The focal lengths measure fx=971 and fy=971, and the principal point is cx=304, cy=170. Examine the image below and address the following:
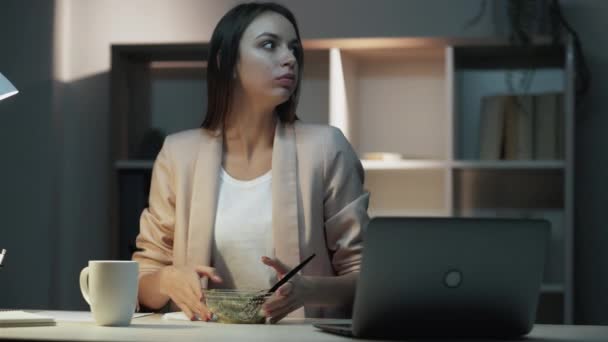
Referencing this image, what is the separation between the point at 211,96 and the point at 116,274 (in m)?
0.80

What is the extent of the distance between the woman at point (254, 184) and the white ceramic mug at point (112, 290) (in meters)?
0.41

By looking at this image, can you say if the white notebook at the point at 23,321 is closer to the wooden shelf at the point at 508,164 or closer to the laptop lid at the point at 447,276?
the laptop lid at the point at 447,276

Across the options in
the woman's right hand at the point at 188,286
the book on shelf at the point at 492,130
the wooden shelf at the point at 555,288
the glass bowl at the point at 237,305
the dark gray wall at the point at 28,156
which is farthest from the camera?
the dark gray wall at the point at 28,156

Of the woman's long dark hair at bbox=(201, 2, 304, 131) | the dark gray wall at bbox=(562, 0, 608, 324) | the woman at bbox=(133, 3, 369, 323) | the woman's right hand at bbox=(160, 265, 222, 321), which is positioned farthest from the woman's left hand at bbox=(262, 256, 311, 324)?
the dark gray wall at bbox=(562, 0, 608, 324)

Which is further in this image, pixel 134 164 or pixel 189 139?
pixel 134 164

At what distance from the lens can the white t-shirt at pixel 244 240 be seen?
2.32m

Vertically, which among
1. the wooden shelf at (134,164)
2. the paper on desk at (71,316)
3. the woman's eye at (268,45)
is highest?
the woman's eye at (268,45)

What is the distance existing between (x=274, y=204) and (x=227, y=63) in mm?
391

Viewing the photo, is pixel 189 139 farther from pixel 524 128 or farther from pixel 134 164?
pixel 524 128

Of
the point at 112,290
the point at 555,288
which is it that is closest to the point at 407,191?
the point at 555,288

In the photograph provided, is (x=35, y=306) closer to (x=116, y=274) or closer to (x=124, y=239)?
(x=124, y=239)

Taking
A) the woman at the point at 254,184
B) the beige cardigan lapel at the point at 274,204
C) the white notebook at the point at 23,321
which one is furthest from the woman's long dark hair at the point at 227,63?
the white notebook at the point at 23,321

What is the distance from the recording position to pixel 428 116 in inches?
161

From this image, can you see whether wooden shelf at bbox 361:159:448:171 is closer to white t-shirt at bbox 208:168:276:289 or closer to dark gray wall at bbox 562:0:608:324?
dark gray wall at bbox 562:0:608:324
